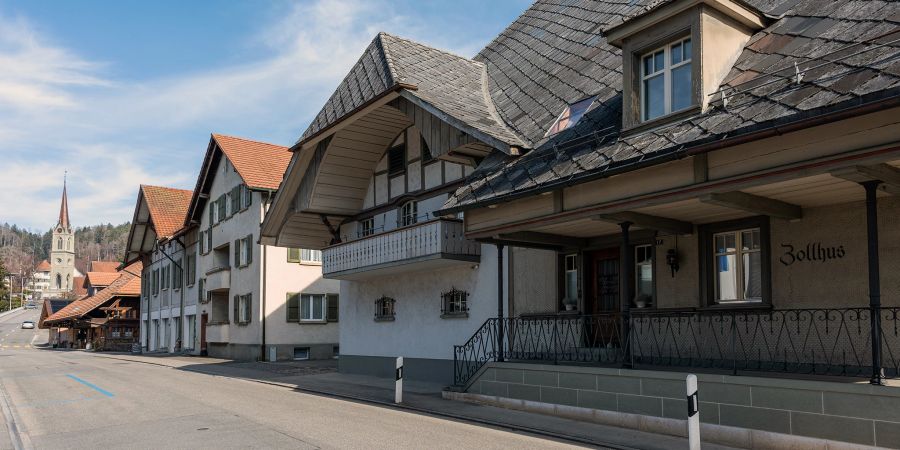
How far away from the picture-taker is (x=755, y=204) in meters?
11.4

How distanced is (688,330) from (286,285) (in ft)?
74.0

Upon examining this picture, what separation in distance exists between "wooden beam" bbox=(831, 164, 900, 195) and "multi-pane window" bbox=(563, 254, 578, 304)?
7.39m

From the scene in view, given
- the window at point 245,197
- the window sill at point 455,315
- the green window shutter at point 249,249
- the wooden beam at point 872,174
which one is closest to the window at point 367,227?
the window sill at point 455,315

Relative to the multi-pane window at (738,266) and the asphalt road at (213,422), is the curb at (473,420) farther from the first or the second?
A: the multi-pane window at (738,266)

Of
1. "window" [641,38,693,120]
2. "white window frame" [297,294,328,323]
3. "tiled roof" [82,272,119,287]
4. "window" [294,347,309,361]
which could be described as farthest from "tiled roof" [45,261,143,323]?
"window" [641,38,693,120]

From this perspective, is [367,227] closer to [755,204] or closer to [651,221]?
[651,221]

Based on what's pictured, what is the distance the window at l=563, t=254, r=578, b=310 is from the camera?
53.7ft

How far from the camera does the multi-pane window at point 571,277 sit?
16.5 metres

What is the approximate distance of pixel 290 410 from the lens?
14625 mm

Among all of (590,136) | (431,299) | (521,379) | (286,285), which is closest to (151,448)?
(521,379)

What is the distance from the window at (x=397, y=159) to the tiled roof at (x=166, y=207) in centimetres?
2635

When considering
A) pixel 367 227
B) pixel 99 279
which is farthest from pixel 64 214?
pixel 367 227

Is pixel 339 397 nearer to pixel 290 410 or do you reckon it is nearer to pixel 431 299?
pixel 290 410

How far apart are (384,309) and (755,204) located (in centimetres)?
1435
